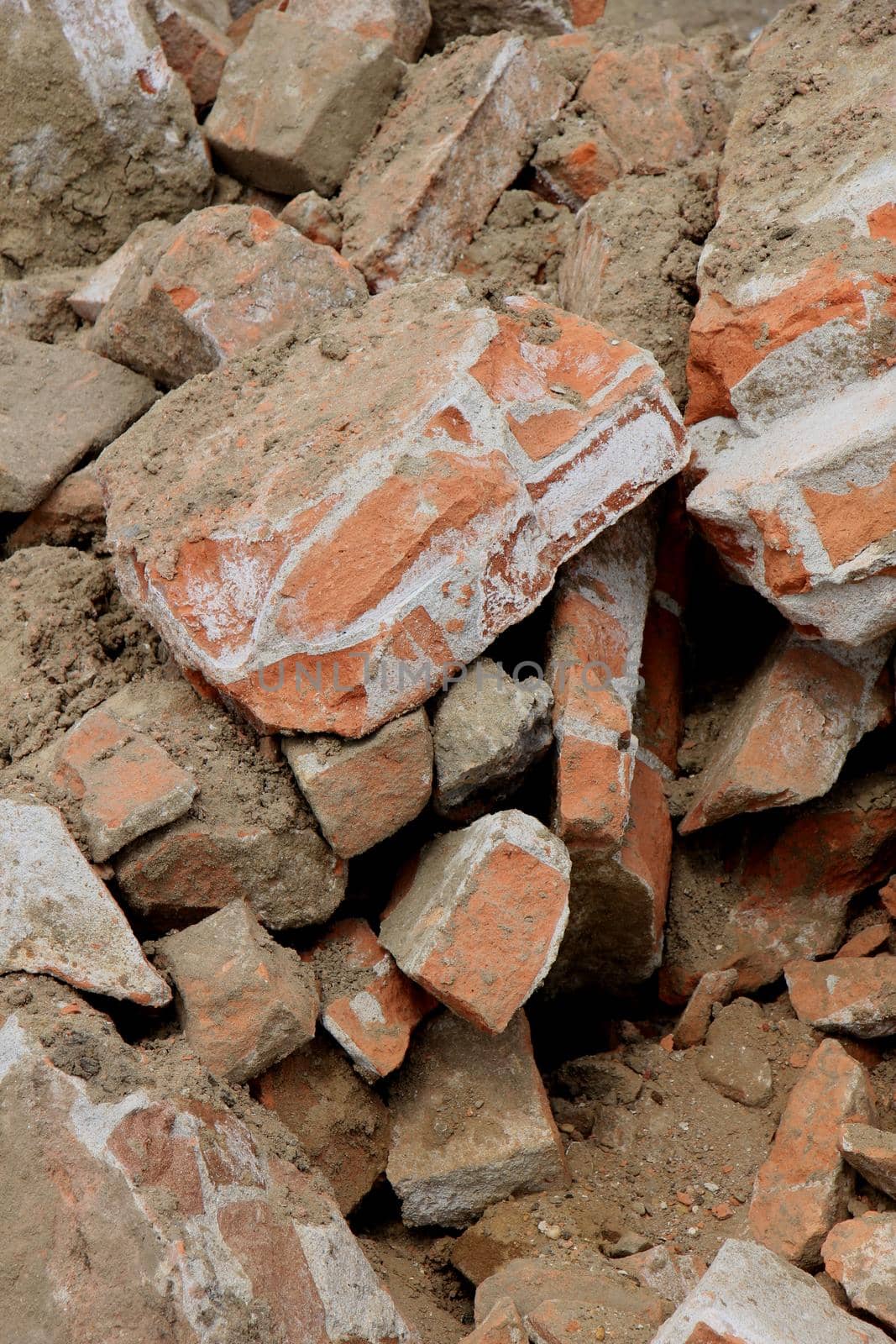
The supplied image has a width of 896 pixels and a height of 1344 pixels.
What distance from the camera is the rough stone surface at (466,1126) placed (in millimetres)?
2871

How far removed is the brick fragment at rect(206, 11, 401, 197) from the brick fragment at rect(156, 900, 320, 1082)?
2592 millimetres

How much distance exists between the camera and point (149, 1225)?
2215 millimetres

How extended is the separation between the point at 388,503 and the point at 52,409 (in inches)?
59.2

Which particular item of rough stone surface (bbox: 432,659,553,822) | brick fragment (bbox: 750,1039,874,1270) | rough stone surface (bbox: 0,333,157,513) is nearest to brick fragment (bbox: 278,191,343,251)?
rough stone surface (bbox: 0,333,157,513)

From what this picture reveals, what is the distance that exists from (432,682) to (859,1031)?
142 cm

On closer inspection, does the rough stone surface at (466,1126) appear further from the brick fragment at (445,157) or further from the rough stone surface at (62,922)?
the brick fragment at (445,157)

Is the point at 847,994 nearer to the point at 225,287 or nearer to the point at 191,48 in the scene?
the point at 225,287

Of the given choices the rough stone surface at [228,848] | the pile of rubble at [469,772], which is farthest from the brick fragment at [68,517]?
the rough stone surface at [228,848]

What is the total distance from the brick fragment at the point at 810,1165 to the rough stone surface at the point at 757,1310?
0.88 ft

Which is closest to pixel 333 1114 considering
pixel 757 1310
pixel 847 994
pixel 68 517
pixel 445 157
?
pixel 757 1310

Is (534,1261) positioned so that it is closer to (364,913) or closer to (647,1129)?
(647,1129)

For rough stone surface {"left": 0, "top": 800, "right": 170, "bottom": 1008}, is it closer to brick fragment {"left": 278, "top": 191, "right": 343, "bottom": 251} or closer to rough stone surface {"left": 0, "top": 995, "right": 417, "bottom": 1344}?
rough stone surface {"left": 0, "top": 995, "right": 417, "bottom": 1344}

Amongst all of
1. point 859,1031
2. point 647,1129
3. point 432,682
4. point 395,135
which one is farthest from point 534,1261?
point 395,135

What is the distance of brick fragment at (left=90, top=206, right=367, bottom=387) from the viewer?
358 cm
